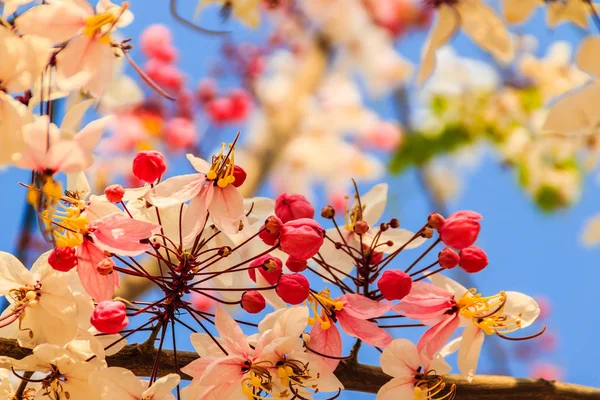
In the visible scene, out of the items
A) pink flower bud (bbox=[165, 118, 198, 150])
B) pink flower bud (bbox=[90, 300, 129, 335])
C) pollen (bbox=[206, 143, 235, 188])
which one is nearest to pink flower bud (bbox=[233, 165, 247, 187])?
pollen (bbox=[206, 143, 235, 188])

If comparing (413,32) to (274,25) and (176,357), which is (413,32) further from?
(176,357)

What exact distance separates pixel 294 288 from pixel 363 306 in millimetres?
52

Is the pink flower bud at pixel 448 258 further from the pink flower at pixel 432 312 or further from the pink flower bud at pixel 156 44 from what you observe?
the pink flower bud at pixel 156 44

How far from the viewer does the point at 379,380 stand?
508mm

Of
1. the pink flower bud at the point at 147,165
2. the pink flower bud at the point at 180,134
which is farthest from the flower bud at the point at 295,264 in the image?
the pink flower bud at the point at 180,134

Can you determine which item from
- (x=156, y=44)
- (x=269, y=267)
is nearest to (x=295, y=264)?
(x=269, y=267)

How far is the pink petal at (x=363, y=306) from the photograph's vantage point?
1.52 ft

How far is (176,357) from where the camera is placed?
479 millimetres

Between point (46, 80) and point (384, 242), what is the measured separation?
0.28 metres

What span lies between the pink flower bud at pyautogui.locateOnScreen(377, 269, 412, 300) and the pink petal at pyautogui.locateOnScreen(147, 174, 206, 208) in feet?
0.44

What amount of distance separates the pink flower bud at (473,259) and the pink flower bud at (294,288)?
12cm

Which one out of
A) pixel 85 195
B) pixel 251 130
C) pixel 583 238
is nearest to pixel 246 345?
pixel 85 195

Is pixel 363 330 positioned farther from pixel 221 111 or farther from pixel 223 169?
pixel 221 111

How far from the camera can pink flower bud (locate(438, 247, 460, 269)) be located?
490 millimetres
